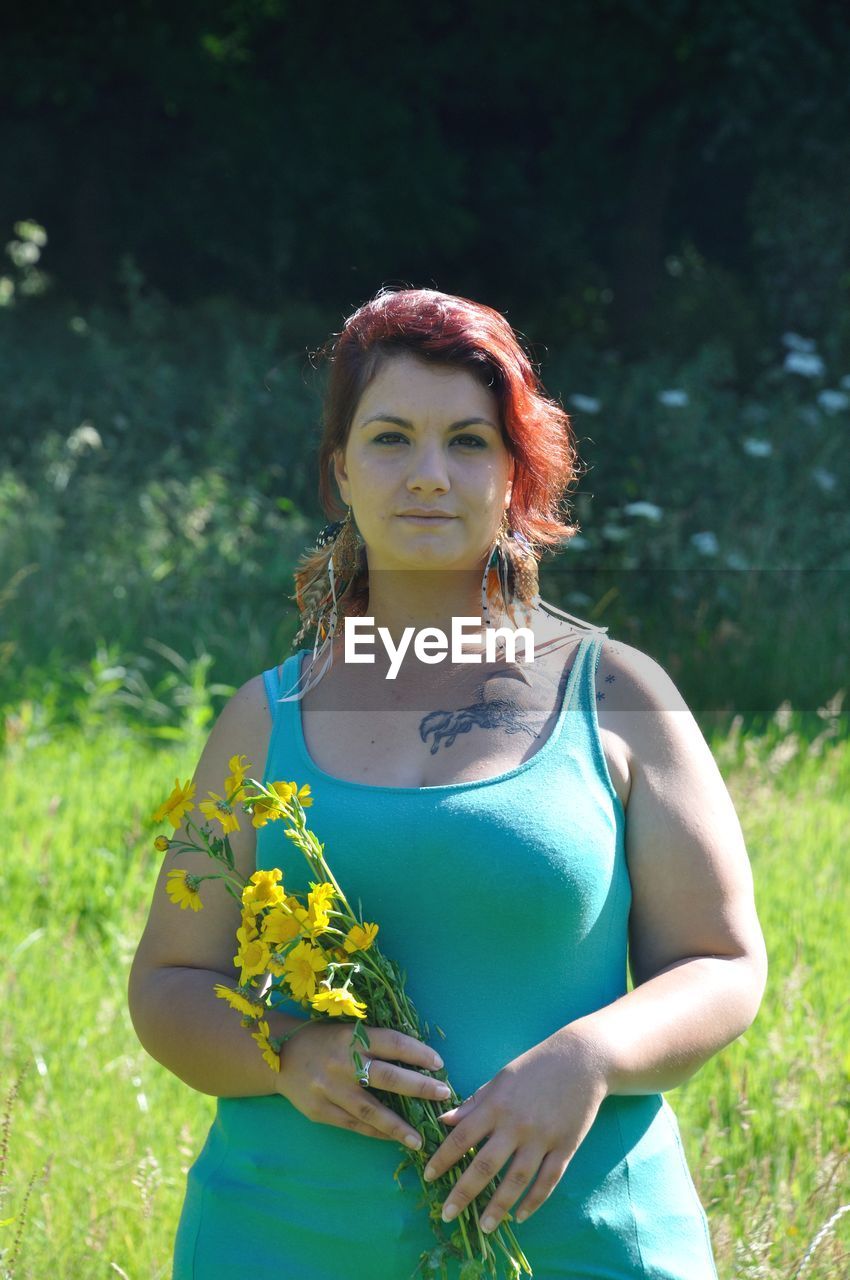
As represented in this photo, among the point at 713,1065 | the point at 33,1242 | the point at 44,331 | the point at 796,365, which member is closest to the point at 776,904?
the point at 713,1065

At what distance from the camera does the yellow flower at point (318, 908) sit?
1661 millimetres

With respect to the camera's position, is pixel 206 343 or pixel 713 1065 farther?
pixel 206 343

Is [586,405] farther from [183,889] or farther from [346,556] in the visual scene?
[183,889]

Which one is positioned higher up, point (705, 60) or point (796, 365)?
point (705, 60)

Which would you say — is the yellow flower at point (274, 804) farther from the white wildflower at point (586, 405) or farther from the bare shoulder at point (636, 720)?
the white wildflower at point (586, 405)

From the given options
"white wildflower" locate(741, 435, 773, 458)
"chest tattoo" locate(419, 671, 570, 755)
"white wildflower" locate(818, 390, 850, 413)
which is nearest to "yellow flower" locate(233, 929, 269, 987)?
"chest tattoo" locate(419, 671, 570, 755)

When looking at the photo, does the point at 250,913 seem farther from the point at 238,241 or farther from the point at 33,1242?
the point at 238,241

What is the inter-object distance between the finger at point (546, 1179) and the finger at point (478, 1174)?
0.05 m

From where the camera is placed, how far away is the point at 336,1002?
1.64 metres

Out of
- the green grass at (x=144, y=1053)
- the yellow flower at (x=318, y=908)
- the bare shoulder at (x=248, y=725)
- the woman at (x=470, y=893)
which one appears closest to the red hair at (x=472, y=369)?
the woman at (x=470, y=893)

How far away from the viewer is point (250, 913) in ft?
5.65

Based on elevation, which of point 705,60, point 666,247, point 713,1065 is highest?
point 705,60

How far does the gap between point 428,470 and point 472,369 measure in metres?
0.16

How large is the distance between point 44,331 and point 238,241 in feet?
5.42
